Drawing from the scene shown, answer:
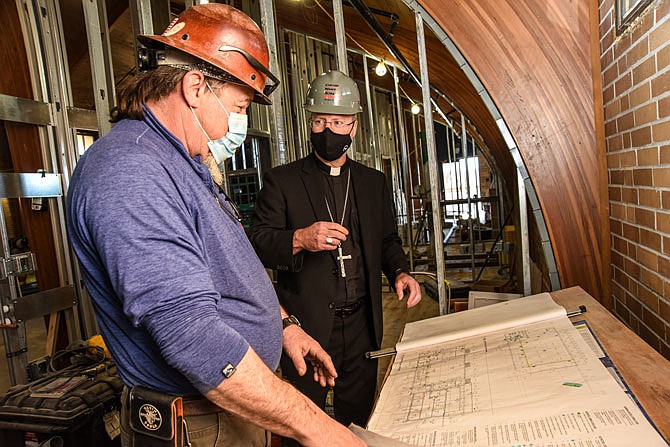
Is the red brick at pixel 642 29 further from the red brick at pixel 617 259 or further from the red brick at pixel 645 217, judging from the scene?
the red brick at pixel 617 259

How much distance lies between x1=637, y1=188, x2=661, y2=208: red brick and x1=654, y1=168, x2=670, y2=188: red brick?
0.11 feet

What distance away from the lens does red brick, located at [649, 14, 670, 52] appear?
1.43 metres

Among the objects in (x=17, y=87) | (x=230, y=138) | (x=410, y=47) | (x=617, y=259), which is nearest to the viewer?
(x=230, y=138)

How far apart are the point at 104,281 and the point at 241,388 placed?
40 cm

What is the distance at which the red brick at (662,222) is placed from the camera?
1.53 m

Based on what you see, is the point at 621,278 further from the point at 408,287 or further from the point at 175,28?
the point at 175,28

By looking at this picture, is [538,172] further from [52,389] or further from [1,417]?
[1,417]

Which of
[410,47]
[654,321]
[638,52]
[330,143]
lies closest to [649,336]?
[654,321]

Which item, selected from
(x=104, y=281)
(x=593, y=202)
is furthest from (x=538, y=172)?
(x=104, y=281)

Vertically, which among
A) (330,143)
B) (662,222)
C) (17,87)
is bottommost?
(662,222)

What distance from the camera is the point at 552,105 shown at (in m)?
2.28

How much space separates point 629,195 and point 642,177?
0.60ft

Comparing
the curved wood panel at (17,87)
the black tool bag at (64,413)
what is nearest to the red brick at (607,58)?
the black tool bag at (64,413)

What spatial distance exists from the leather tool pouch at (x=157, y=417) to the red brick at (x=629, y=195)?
1785mm
